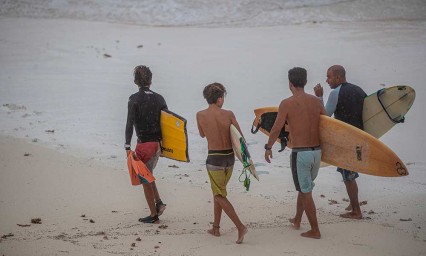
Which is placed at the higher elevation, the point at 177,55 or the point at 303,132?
the point at 177,55

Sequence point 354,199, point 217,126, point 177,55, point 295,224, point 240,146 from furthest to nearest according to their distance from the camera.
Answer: point 177,55, point 354,199, point 295,224, point 217,126, point 240,146

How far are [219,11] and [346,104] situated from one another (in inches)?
599

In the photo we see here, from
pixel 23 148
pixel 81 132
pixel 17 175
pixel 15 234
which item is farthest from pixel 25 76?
pixel 15 234

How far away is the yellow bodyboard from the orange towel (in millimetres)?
387

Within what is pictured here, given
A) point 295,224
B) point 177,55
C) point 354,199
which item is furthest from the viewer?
point 177,55

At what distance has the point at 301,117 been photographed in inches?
237

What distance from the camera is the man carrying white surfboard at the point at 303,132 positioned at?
6.00m

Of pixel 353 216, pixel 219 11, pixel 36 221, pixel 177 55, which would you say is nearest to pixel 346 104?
pixel 353 216

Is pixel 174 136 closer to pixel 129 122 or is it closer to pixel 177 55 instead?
pixel 129 122

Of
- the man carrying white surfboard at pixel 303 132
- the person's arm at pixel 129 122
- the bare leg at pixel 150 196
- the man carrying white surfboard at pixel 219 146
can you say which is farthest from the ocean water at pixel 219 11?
the man carrying white surfboard at pixel 219 146

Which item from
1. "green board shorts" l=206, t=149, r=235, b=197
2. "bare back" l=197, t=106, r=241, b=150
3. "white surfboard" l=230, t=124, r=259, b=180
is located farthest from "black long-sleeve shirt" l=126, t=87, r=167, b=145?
"white surfboard" l=230, t=124, r=259, b=180

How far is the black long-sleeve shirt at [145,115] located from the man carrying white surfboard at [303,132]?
1.26 m

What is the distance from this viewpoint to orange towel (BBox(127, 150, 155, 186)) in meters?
6.36

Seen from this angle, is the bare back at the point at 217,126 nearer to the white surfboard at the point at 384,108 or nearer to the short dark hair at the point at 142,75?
the short dark hair at the point at 142,75
